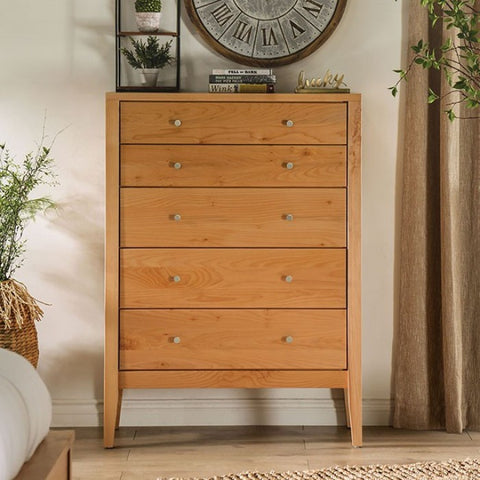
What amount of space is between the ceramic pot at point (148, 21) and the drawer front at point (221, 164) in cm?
54

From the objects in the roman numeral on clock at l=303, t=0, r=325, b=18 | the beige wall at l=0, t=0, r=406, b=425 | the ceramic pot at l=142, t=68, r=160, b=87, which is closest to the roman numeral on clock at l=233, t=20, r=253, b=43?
the beige wall at l=0, t=0, r=406, b=425

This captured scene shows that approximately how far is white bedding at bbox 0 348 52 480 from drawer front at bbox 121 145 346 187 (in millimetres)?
1265

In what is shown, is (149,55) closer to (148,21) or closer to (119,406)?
(148,21)

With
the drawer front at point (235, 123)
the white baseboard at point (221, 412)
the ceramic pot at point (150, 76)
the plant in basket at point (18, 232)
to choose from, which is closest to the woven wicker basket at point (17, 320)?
the plant in basket at point (18, 232)

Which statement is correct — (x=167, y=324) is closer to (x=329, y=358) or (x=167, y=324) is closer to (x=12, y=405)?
(x=329, y=358)

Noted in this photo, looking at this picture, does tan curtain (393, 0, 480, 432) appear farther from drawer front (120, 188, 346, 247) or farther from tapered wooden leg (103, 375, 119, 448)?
tapered wooden leg (103, 375, 119, 448)

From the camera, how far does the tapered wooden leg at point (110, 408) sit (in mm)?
2984

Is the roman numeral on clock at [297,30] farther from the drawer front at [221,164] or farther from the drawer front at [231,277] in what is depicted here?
the drawer front at [231,277]

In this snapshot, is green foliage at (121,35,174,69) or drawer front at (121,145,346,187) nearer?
drawer front at (121,145,346,187)

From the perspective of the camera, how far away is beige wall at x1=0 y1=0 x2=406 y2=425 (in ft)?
10.8

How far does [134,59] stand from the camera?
3.21 metres

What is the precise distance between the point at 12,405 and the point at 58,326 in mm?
1801

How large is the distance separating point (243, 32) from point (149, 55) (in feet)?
1.35

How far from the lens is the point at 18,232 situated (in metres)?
3.31
